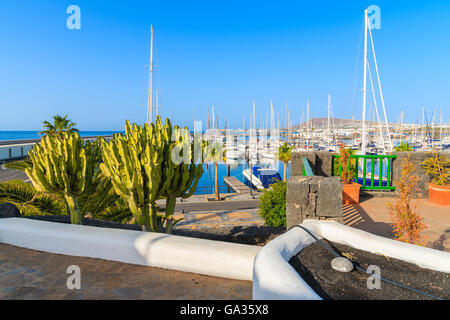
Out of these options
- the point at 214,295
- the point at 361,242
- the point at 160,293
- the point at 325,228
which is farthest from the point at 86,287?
the point at 361,242

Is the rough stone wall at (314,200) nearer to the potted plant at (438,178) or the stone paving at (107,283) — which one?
the stone paving at (107,283)

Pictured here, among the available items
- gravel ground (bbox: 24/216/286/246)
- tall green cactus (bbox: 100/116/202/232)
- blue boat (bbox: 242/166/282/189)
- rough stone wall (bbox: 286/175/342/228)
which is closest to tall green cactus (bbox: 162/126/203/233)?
tall green cactus (bbox: 100/116/202/232)

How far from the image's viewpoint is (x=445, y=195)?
6.72 m

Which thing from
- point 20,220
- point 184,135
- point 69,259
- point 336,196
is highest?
point 184,135

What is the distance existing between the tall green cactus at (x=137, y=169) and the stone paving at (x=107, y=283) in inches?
46.6

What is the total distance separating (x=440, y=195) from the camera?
679 centimetres

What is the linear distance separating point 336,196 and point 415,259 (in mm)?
1382

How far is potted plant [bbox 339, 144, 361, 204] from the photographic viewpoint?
724cm

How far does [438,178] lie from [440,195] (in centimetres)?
48

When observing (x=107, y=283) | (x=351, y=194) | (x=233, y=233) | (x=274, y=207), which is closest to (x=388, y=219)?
(x=351, y=194)

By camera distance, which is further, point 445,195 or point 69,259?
point 445,195

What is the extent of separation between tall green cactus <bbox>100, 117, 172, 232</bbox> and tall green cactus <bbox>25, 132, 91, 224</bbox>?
981 mm

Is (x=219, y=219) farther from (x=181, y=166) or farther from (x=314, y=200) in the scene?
(x=314, y=200)
